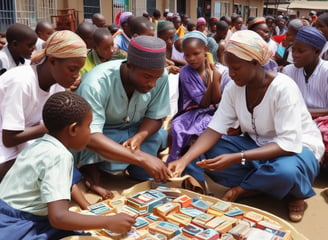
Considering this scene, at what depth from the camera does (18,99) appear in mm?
2381

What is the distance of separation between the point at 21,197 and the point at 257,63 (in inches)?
67.0

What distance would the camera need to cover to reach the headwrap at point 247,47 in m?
2.49

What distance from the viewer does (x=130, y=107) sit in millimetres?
2992

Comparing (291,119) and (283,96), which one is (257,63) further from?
(291,119)

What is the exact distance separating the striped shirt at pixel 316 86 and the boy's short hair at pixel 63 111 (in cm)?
227

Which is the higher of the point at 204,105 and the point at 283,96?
the point at 283,96

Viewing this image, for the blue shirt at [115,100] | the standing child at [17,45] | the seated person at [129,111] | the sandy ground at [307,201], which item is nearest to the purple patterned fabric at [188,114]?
the seated person at [129,111]

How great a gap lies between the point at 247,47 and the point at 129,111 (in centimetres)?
106

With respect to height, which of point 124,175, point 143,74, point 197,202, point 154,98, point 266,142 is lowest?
point 124,175

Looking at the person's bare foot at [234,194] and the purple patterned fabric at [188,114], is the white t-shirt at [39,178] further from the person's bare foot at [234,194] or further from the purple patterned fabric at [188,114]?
the purple patterned fabric at [188,114]

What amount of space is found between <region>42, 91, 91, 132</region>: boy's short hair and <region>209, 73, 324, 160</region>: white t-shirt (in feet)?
4.30

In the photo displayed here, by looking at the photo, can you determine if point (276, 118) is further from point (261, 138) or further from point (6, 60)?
point (6, 60)

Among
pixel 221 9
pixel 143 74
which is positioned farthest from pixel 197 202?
pixel 221 9

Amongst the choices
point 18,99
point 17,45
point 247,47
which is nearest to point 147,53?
point 247,47
